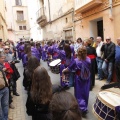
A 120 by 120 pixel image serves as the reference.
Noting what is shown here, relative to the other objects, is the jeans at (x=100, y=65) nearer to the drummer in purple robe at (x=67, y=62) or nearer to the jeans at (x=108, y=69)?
the jeans at (x=108, y=69)

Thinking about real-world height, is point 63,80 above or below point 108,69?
above

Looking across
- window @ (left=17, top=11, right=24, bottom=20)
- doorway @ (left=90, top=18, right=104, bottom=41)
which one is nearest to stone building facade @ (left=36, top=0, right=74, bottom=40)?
doorway @ (left=90, top=18, right=104, bottom=41)

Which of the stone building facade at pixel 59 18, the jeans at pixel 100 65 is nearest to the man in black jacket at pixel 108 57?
the jeans at pixel 100 65

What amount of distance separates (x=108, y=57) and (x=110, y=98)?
4.42 metres

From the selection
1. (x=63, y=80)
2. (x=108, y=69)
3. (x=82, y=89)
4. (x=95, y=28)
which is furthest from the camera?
(x=95, y=28)

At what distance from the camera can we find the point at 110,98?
2.82 metres

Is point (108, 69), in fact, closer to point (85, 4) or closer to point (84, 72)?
point (84, 72)

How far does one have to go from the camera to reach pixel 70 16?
13.9m

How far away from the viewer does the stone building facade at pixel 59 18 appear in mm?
13994

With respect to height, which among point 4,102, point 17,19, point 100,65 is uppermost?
point 17,19

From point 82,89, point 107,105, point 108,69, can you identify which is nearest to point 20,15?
point 108,69

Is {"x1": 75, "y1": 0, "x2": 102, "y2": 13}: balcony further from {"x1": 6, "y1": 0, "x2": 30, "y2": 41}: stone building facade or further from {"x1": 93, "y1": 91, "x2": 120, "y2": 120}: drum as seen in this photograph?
{"x1": 6, "y1": 0, "x2": 30, "y2": 41}: stone building facade

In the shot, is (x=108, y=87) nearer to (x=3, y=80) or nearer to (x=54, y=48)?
(x=3, y=80)

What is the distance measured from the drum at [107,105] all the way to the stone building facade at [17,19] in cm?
3562
